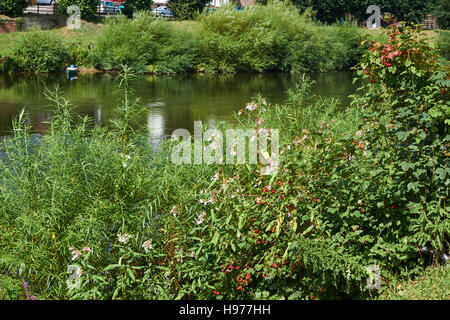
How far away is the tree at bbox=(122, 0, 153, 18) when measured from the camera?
1505 inches

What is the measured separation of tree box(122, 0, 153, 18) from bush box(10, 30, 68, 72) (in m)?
12.8

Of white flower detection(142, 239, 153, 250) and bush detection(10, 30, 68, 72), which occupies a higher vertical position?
bush detection(10, 30, 68, 72)

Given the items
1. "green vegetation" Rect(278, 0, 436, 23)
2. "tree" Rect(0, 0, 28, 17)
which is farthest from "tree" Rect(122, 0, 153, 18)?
"green vegetation" Rect(278, 0, 436, 23)

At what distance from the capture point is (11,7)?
1270 inches

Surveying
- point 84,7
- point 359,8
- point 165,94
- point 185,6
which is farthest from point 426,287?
point 359,8

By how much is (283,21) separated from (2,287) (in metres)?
29.8

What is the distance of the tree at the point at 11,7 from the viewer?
105ft

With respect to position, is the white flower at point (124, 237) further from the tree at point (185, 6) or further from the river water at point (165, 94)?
the tree at point (185, 6)

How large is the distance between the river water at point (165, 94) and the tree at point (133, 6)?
42.2 ft

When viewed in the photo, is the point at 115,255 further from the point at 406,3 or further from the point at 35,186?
the point at 406,3

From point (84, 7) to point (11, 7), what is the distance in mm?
4167

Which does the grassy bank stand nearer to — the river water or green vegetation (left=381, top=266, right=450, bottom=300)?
the river water

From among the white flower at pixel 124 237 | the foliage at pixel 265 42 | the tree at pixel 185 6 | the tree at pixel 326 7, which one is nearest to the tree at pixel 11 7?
the foliage at pixel 265 42
